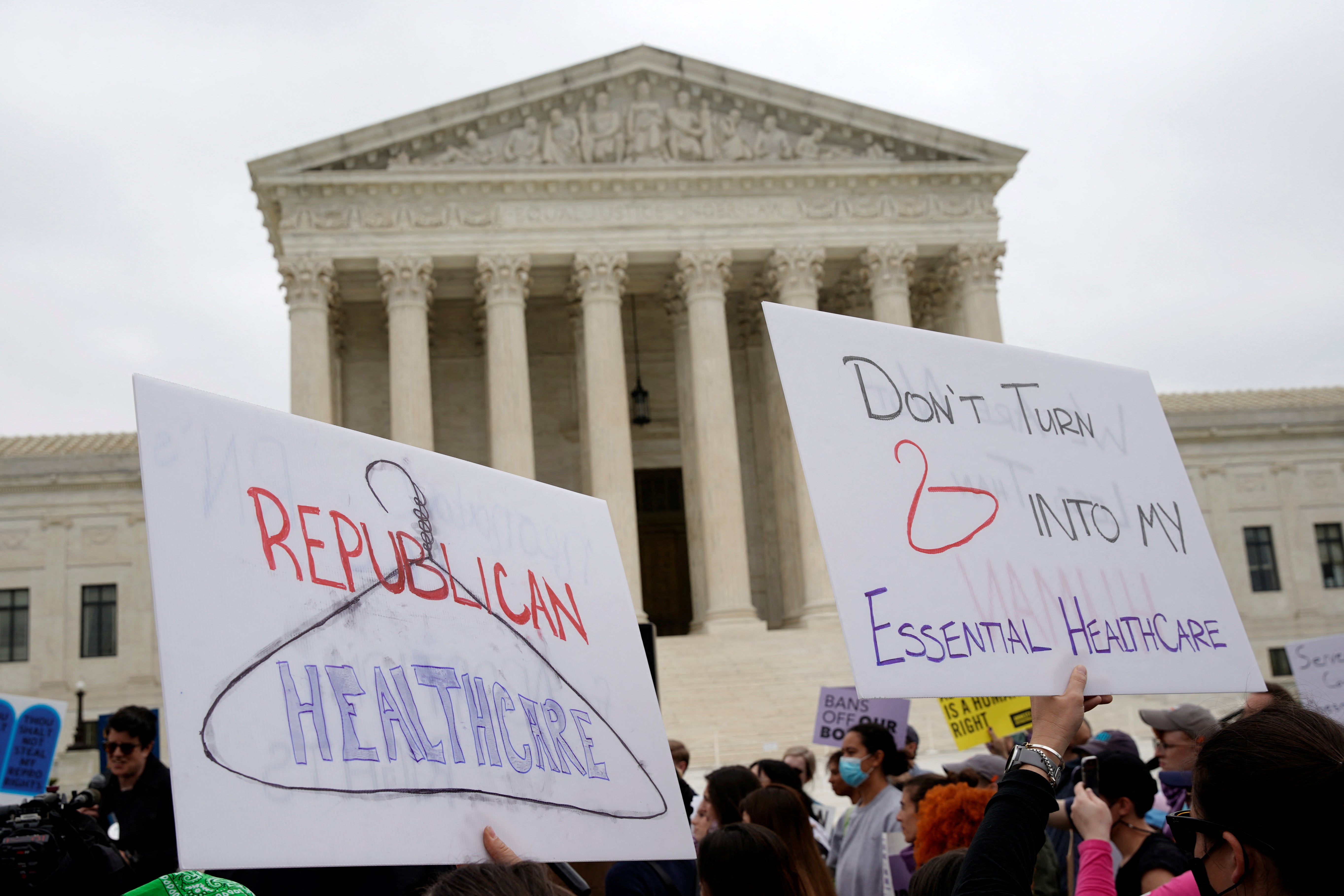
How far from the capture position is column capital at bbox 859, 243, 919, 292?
3269cm

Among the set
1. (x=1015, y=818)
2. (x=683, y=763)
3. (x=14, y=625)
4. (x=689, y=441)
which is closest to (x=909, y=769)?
(x=683, y=763)

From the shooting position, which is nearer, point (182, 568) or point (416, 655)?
point (182, 568)

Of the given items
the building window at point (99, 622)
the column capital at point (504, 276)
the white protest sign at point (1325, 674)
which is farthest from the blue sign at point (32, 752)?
the building window at point (99, 622)

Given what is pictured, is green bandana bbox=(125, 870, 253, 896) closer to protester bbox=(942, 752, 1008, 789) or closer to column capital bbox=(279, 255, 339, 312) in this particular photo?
protester bbox=(942, 752, 1008, 789)

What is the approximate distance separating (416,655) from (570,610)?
0.74 m

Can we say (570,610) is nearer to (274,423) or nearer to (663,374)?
(274,423)

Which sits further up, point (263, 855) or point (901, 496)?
point (901, 496)

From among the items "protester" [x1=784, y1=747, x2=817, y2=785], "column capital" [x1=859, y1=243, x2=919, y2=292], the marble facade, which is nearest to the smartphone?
"protester" [x1=784, y1=747, x2=817, y2=785]

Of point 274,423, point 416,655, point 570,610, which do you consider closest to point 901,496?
point 570,610

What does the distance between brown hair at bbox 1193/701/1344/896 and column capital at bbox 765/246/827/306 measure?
2995 cm

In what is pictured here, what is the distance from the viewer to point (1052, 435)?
4.34m

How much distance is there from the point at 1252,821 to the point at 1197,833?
0.48 ft

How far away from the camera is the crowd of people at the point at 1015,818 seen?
2424mm

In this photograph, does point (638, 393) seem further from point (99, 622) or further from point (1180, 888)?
point (1180, 888)
